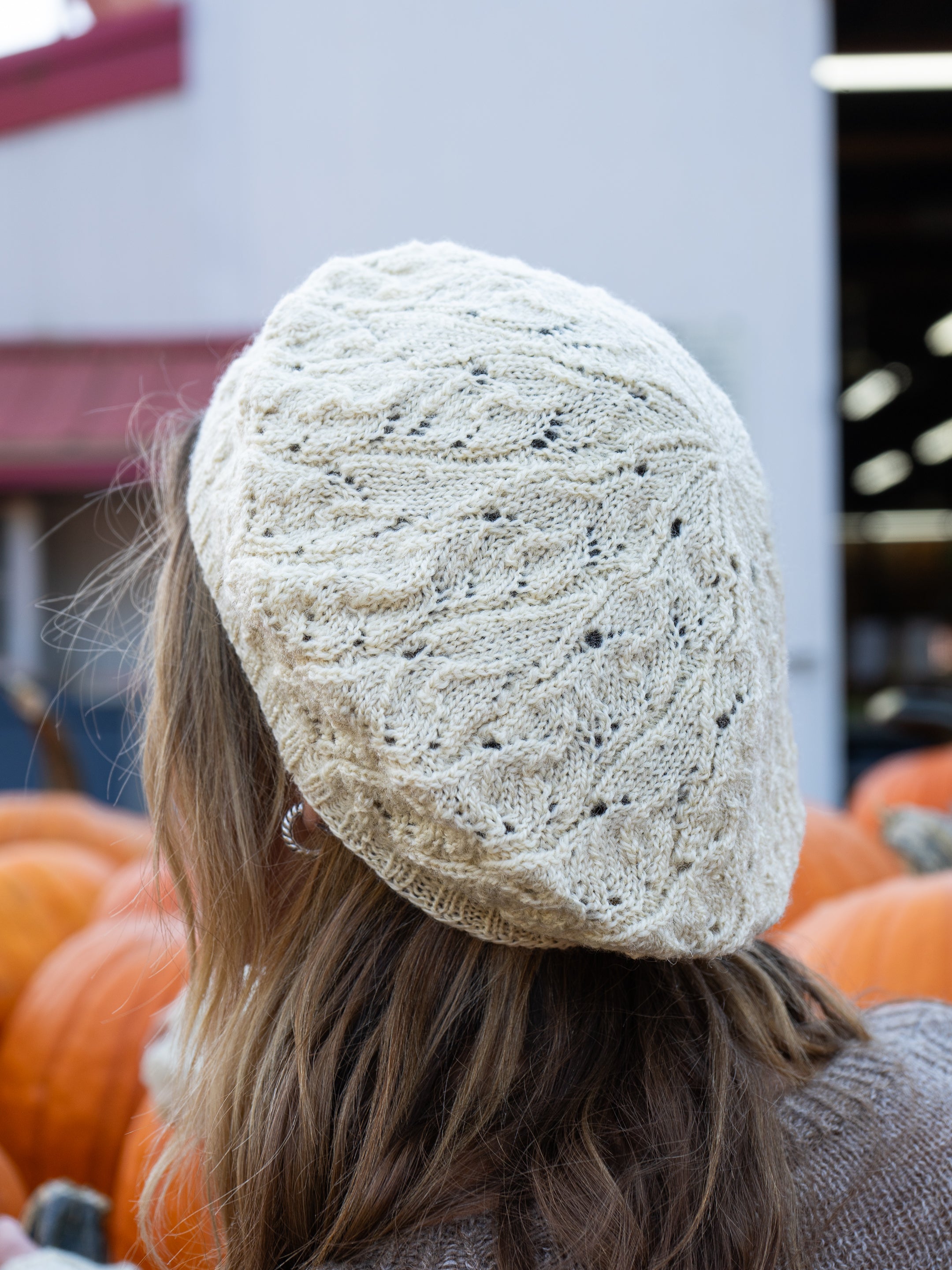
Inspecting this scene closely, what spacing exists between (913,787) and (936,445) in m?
9.09

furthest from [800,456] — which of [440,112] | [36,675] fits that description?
[36,675]

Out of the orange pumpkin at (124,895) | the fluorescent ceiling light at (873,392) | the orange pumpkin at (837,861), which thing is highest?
the fluorescent ceiling light at (873,392)

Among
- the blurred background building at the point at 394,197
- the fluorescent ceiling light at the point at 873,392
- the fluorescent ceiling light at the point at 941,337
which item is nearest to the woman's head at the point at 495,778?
the blurred background building at the point at 394,197

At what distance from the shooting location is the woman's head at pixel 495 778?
0.79 metres

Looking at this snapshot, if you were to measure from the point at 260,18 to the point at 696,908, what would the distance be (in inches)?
215

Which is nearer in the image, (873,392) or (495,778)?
(495,778)

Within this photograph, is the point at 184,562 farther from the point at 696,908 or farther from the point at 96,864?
the point at 96,864

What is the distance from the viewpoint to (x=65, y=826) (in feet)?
11.6

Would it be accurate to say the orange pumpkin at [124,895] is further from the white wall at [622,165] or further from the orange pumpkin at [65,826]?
the white wall at [622,165]

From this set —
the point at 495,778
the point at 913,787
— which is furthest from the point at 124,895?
the point at 913,787

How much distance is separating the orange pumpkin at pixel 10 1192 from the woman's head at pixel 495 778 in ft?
3.83

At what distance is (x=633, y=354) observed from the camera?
2.91 ft

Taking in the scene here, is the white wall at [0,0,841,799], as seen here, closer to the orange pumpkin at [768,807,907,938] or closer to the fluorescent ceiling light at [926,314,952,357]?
the orange pumpkin at [768,807,907,938]

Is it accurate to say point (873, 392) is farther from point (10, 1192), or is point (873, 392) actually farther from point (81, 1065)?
point (10, 1192)
